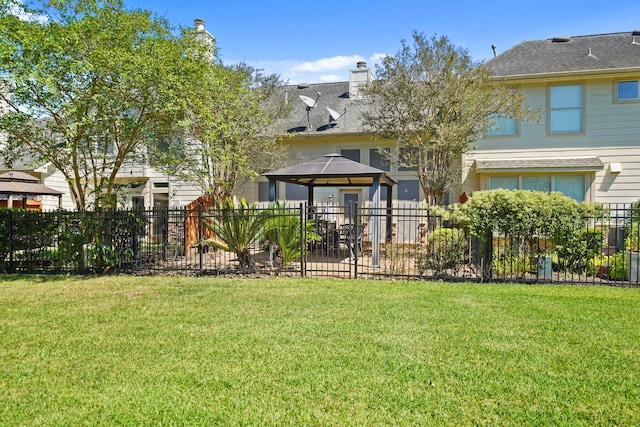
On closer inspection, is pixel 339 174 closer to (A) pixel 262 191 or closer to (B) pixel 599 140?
(A) pixel 262 191

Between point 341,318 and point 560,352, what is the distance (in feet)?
8.50

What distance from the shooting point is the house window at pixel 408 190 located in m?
16.4

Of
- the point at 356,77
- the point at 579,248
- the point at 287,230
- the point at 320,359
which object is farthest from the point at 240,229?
the point at 356,77

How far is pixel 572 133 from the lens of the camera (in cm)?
1362

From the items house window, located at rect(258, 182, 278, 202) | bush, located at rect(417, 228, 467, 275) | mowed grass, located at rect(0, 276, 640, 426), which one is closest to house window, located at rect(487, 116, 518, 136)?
bush, located at rect(417, 228, 467, 275)

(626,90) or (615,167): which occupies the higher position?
(626,90)

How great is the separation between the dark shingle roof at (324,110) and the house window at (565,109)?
6.55 meters

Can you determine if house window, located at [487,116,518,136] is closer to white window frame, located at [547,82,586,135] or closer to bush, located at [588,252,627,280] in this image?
white window frame, located at [547,82,586,135]

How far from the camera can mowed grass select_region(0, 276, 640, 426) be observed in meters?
3.12

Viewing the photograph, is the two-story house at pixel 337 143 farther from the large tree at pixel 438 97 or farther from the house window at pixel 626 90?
the house window at pixel 626 90

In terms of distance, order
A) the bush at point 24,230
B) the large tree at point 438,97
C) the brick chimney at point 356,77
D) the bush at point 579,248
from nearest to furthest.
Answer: the bush at point 579,248 → the bush at point 24,230 → the large tree at point 438,97 → the brick chimney at point 356,77

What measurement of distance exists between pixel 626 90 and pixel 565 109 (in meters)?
1.84

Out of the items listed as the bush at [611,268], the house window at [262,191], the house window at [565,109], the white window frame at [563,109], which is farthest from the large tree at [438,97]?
the house window at [262,191]

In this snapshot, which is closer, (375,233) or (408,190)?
(375,233)
